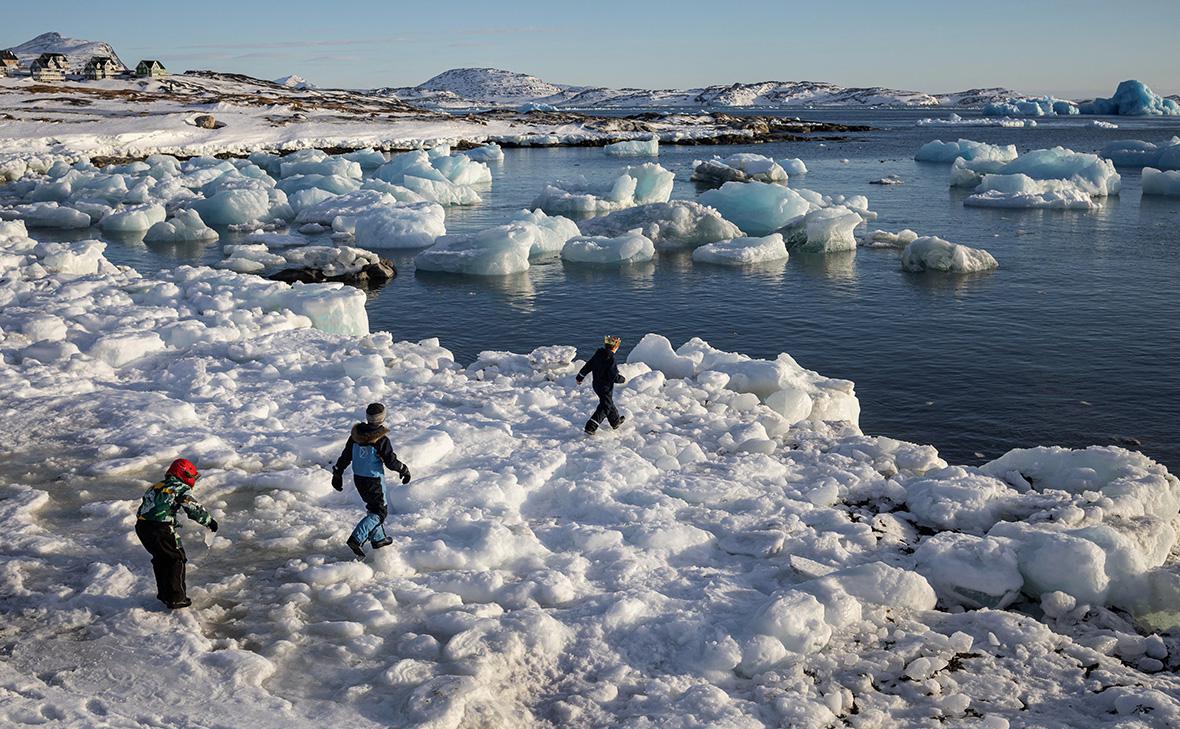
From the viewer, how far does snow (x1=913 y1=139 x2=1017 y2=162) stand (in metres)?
51.1

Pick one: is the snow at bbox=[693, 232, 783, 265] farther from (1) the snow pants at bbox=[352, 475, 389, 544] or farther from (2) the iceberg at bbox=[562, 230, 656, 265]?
(1) the snow pants at bbox=[352, 475, 389, 544]

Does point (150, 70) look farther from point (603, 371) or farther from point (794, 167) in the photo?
point (603, 371)

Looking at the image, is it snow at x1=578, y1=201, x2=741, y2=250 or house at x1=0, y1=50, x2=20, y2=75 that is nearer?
snow at x1=578, y1=201, x2=741, y2=250

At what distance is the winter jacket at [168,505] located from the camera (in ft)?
21.6

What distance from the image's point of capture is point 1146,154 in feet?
179

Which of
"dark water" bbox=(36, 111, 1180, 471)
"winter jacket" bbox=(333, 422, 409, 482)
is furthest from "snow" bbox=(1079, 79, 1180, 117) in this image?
"winter jacket" bbox=(333, 422, 409, 482)

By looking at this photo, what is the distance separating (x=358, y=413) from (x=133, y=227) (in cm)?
2654

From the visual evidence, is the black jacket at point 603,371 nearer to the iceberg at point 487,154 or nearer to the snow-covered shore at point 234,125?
the snow-covered shore at point 234,125

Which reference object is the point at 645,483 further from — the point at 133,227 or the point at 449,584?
the point at 133,227

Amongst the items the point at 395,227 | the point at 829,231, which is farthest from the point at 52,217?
the point at 829,231

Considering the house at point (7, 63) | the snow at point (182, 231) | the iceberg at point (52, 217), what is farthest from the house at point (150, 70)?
the snow at point (182, 231)

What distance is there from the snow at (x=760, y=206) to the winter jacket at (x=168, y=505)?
27.8 metres

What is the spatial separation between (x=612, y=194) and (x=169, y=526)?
32393 millimetres

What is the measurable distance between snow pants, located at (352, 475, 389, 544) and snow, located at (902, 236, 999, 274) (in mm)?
22368
